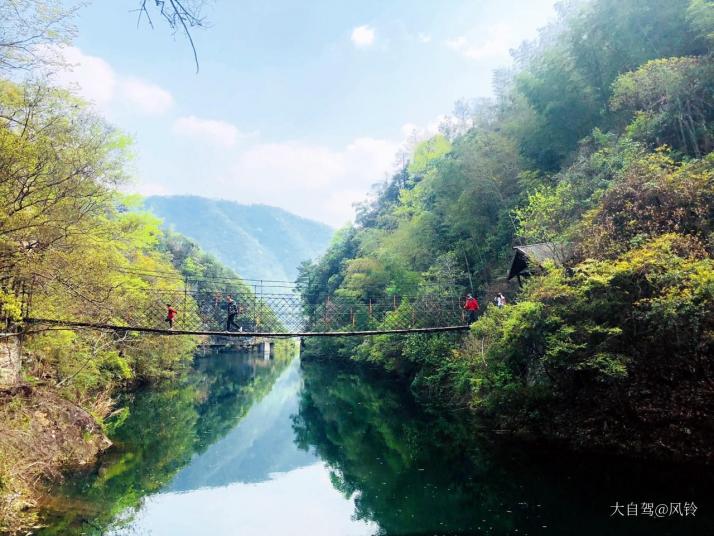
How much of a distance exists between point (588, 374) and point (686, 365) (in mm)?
1564

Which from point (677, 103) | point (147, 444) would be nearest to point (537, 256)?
point (677, 103)

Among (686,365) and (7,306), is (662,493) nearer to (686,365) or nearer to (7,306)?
(686,365)

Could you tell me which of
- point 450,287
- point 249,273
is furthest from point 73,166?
point 249,273

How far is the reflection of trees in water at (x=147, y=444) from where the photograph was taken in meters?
6.60

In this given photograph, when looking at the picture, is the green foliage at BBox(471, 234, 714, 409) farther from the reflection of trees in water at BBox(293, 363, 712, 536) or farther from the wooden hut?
the reflection of trees in water at BBox(293, 363, 712, 536)

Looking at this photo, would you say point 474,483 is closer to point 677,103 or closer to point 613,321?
point 613,321

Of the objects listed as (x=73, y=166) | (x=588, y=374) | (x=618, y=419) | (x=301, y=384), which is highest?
(x=73, y=166)

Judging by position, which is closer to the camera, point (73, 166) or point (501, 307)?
point (73, 166)

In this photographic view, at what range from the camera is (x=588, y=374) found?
8469 mm

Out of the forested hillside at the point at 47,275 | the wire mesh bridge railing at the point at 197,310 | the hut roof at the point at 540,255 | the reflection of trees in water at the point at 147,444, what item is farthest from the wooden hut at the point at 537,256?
the reflection of trees in water at the point at 147,444

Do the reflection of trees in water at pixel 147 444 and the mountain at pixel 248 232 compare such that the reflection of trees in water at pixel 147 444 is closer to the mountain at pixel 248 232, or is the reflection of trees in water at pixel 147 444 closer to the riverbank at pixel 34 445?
the riverbank at pixel 34 445

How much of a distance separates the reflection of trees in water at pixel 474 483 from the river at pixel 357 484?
27 millimetres

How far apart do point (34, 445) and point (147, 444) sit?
161 inches

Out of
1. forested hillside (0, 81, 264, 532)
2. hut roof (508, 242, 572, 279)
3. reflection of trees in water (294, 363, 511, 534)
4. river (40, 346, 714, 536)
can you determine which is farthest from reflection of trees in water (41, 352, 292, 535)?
hut roof (508, 242, 572, 279)
